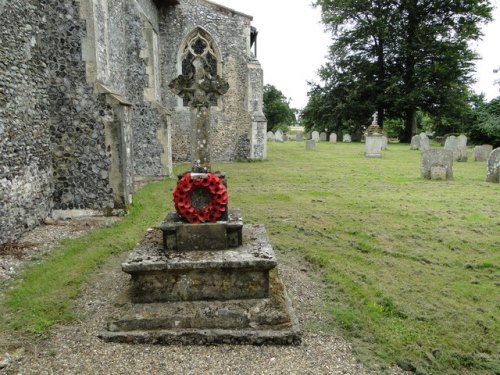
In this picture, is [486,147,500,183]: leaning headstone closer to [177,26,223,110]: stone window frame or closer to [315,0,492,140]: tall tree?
[177,26,223,110]: stone window frame

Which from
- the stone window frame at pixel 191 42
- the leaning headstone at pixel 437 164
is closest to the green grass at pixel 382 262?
the leaning headstone at pixel 437 164

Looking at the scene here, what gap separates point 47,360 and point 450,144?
64.6ft

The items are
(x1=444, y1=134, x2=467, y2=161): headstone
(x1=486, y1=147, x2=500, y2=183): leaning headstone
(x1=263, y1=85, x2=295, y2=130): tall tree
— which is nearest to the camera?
(x1=486, y1=147, x2=500, y2=183): leaning headstone

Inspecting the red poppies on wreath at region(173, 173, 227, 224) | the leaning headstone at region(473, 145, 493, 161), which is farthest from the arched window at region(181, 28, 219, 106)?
the red poppies on wreath at region(173, 173, 227, 224)

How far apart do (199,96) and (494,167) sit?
409 inches

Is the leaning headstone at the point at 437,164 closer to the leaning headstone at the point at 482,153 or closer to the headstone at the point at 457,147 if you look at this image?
the headstone at the point at 457,147

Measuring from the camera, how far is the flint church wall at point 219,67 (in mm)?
15844

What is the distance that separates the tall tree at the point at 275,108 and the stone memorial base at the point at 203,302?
40472mm

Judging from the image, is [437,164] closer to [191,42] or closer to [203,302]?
[203,302]

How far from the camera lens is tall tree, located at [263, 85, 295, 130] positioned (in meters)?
43.1

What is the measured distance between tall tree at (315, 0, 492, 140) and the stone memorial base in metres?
29.2

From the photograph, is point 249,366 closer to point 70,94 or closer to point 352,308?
point 352,308

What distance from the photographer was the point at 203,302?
3666mm

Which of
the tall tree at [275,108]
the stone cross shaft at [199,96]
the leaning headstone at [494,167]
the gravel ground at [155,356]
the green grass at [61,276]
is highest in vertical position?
the tall tree at [275,108]
